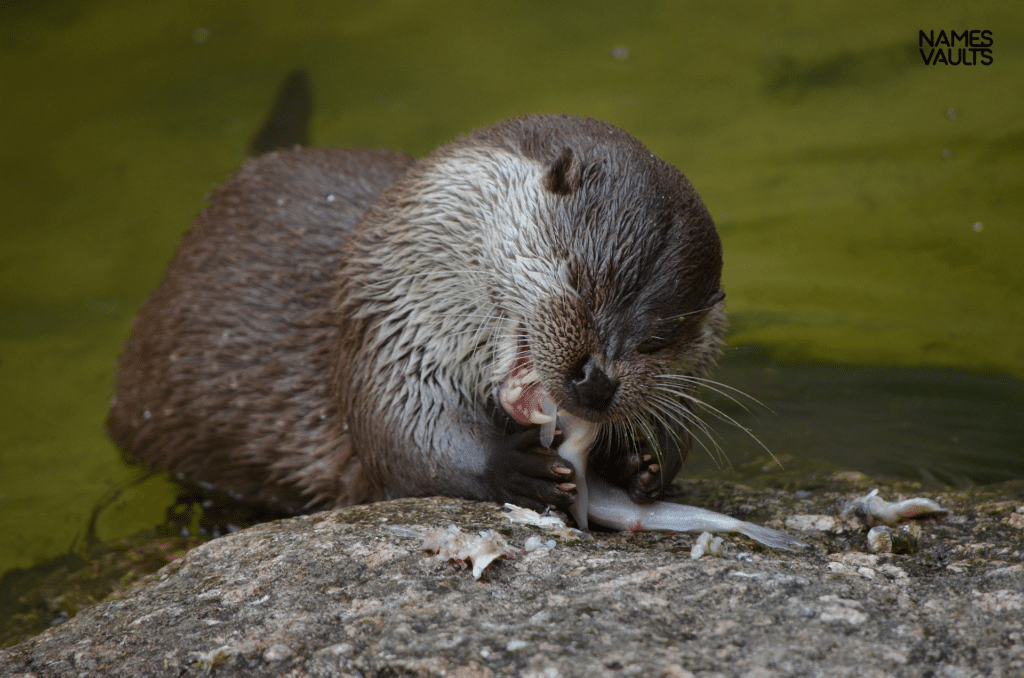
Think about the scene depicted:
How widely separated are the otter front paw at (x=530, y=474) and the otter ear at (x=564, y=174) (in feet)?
1.63

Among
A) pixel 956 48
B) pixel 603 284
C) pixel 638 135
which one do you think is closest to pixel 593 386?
pixel 603 284

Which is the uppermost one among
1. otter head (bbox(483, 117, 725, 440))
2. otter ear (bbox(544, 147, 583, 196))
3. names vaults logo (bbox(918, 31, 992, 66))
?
names vaults logo (bbox(918, 31, 992, 66))

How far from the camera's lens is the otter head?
1.88m

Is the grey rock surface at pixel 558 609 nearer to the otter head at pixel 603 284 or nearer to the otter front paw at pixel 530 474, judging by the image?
the otter front paw at pixel 530 474

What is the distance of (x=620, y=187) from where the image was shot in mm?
1988

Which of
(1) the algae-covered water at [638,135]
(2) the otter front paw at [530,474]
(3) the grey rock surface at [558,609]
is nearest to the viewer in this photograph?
(3) the grey rock surface at [558,609]

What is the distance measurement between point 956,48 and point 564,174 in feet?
12.0

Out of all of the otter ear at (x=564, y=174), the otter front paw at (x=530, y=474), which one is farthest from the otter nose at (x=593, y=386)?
the otter ear at (x=564, y=174)

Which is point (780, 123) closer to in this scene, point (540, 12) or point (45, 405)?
point (540, 12)

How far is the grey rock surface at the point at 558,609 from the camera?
49.7 inches

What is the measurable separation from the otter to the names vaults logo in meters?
3.24

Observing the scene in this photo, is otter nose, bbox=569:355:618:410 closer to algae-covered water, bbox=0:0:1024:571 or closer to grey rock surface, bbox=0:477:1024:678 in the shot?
grey rock surface, bbox=0:477:1024:678

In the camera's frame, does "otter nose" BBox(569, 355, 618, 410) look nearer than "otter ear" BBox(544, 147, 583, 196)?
Yes

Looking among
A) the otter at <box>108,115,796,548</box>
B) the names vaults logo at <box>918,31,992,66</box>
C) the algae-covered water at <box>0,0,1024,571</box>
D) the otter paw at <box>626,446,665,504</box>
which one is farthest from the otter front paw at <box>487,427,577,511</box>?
the names vaults logo at <box>918,31,992,66</box>
